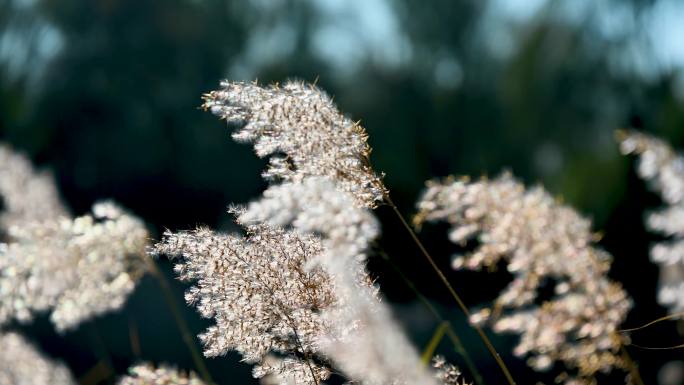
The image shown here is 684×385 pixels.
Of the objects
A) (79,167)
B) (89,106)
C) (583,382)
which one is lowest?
(583,382)

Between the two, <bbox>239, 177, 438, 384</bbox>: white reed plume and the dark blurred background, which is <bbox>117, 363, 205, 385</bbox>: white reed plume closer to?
<bbox>239, 177, 438, 384</bbox>: white reed plume

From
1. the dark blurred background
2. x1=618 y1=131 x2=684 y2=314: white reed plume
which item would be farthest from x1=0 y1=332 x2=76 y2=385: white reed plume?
the dark blurred background

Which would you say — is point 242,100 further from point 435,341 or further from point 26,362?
point 26,362

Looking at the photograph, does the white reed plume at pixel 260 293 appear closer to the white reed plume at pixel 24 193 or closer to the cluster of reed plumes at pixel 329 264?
the cluster of reed plumes at pixel 329 264

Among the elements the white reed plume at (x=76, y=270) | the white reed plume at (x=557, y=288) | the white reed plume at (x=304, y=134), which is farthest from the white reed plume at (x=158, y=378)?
the white reed plume at (x=557, y=288)

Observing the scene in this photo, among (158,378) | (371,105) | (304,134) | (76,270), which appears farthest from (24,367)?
(371,105)

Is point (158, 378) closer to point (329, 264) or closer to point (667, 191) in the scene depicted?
point (329, 264)

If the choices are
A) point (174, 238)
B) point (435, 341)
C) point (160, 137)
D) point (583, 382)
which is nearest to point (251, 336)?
point (174, 238)
